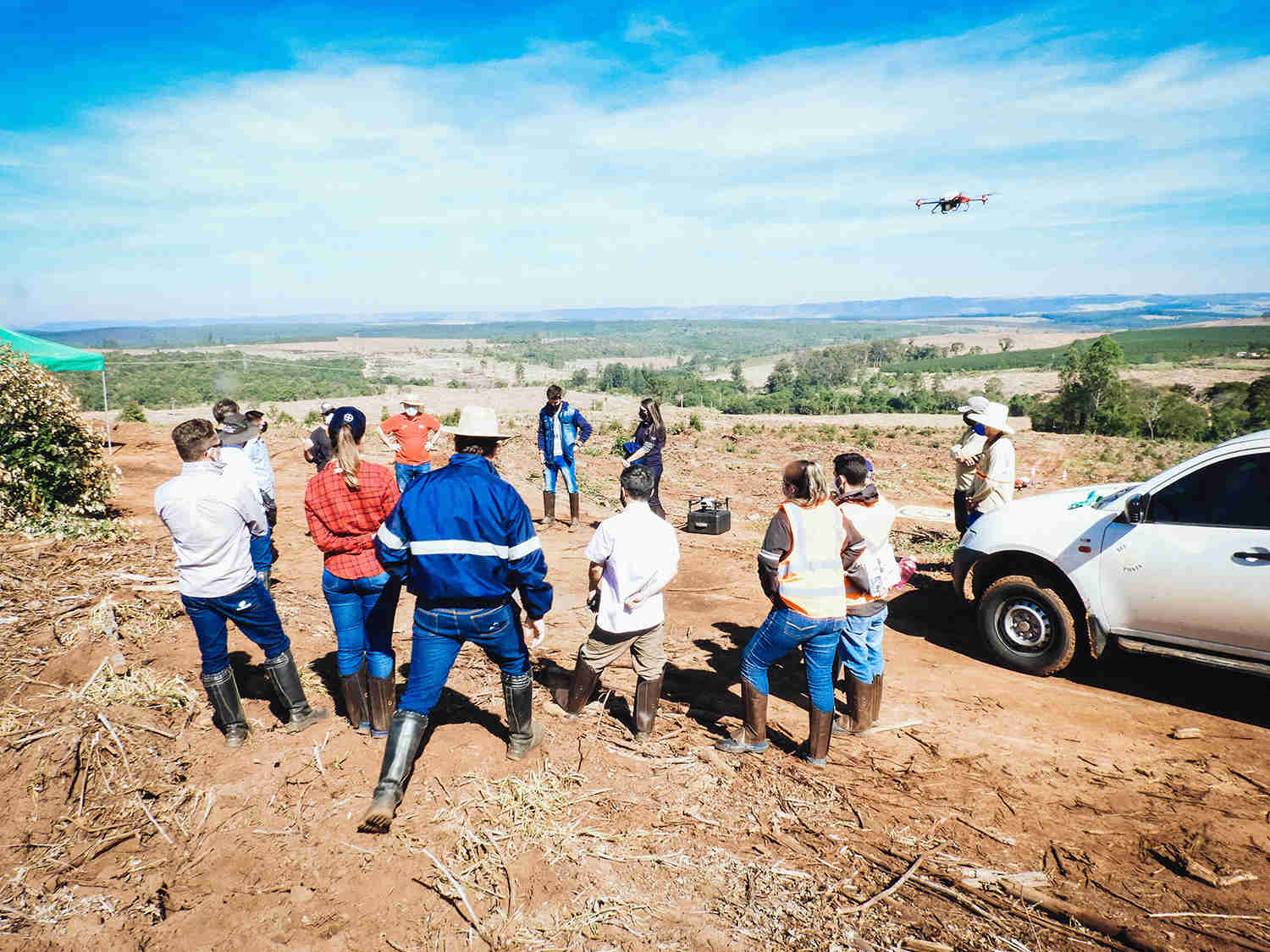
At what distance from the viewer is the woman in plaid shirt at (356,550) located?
4.37 m

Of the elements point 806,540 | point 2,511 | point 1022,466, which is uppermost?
point 806,540

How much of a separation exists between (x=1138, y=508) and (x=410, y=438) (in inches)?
282

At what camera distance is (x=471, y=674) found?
5.89 m

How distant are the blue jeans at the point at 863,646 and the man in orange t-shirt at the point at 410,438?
5.42 metres

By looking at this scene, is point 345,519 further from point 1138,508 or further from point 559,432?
point 559,432

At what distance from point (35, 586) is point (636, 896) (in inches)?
289

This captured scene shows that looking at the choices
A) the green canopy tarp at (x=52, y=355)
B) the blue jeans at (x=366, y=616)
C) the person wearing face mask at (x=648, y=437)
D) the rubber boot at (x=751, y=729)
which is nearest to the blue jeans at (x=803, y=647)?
the rubber boot at (x=751, y=729)

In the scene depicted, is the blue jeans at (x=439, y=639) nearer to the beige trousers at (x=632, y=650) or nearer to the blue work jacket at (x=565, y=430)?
the beige trousers at (x=632, y=650)

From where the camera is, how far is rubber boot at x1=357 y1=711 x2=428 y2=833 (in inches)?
148

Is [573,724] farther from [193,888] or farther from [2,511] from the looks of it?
[2,511]

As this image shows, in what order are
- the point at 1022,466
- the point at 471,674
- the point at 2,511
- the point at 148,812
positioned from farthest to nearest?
1. the point at 1022,466
2. the point at 2,511
3. the point at 471,674
4. the point at 148,812

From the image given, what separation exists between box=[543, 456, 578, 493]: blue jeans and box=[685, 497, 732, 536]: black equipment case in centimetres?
198

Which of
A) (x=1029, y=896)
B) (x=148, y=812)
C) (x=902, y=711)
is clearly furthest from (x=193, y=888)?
(x=902, y=711)

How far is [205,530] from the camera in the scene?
427 centimetres
